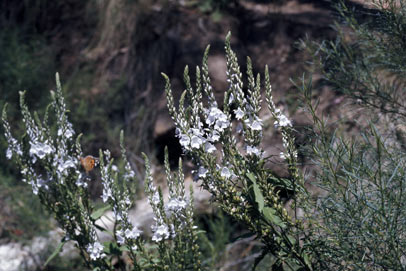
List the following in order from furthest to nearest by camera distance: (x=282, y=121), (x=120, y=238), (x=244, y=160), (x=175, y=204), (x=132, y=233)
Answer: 1. (x=120, y=238)
2. (x=132, y=233)
3. (x=175, y=204)
4. (x=244, y=160)
5. (x=282, y=121)

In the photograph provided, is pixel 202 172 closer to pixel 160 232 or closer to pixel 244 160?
pixel 244 160

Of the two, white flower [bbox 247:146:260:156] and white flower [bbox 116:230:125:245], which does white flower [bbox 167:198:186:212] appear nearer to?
white flower [bbox 116:230:125:245]

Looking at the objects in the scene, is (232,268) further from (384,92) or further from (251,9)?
(251,9)

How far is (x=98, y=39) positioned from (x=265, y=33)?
252 centimetres

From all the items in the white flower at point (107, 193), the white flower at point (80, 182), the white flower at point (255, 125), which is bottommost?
the white flower at point (255, 125)

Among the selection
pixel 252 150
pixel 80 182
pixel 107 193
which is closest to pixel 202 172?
pixel 252 150

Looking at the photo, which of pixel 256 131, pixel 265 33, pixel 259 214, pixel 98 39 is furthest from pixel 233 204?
pixel 98 39

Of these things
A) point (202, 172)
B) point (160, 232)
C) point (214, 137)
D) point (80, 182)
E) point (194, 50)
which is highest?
point (194, 50)

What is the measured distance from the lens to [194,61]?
16.6ft

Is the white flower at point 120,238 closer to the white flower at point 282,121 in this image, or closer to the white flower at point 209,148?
the white flower at point 209,148

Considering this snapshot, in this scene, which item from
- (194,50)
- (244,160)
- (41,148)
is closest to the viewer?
(244,160)

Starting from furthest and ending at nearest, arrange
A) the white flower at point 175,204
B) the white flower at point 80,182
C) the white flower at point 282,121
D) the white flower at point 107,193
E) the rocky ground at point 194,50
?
the rocky ground at point 194,50, the white flower at point 80,182, the white flower at point 107,193, the white flower at point 175,204, the white flower at point 282,121

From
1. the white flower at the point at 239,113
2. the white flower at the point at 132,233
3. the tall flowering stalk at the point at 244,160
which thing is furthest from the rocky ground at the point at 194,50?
the white flower at the point at 239,113

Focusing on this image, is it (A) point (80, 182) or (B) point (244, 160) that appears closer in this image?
(B) point (244, 160)
